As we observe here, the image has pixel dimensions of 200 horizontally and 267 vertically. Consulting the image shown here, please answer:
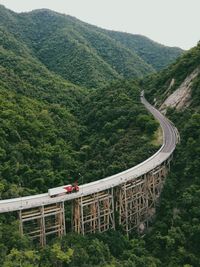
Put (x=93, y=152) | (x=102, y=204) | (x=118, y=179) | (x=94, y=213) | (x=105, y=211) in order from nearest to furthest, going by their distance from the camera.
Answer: (x=94, y=213), (x=105, y=211), (x=102, y=204), (x=118, y=179), (x=93, y=152)

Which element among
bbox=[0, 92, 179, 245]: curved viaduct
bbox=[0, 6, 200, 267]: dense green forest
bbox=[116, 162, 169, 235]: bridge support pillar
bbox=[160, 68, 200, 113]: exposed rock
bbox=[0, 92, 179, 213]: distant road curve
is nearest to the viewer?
bbox=[0, 6, 200, 267]: dense green forest

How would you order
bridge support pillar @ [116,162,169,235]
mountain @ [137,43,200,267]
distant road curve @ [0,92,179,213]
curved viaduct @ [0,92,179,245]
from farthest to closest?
bridge support pillar @ [116,162,169,235], mountain @ [137,43,200,267], curved viaduct @ [0,92,179,245], distant road curve @ [0,92,179,213]

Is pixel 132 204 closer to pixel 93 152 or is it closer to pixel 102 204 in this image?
pixel 102 204

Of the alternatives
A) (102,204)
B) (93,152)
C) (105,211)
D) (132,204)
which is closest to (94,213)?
(105,211)

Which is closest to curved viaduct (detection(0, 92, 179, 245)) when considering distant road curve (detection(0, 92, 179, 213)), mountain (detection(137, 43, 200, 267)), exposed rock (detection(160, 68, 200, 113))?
distant road curve (detection(0, 92, 179, 213))

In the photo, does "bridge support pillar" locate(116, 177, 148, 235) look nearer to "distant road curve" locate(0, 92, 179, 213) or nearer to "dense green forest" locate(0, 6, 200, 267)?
"distant road curve" locate(0, 92, 179, 213)

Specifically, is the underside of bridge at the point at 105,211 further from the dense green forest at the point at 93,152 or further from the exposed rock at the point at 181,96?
the exposed rock at the point at 181,96

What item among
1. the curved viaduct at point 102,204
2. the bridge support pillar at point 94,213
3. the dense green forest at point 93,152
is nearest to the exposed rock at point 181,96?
the dense green forest at point 93,152
